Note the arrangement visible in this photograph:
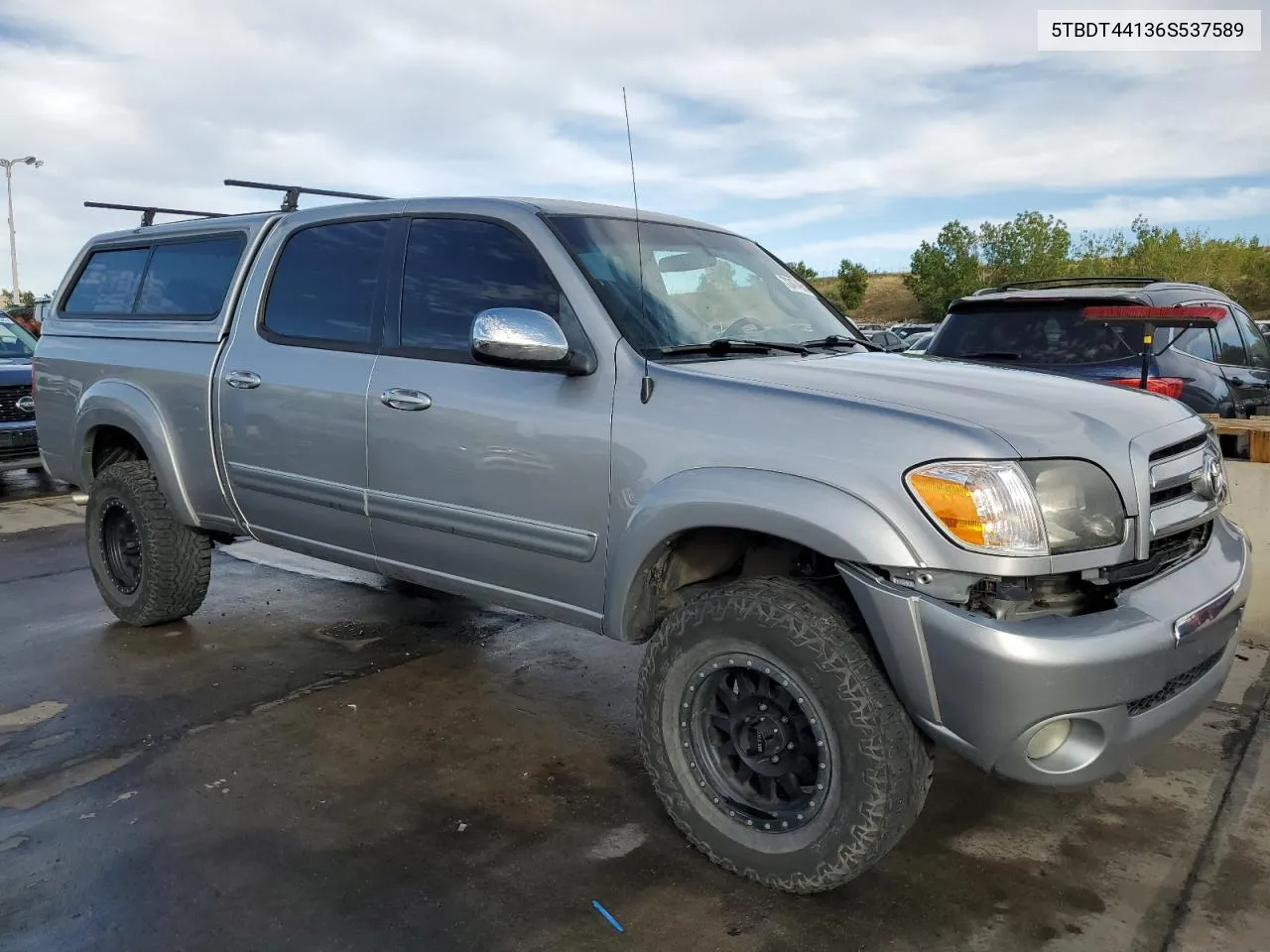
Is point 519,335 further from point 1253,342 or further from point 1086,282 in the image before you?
point 1253,342

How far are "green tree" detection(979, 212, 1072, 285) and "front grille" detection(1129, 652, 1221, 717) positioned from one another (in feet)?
216

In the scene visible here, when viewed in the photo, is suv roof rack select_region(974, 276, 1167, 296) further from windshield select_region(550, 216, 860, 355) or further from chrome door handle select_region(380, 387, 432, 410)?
chrome door handle select_region(380, 387, 432, 410)

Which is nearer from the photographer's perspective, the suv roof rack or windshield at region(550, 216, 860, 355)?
windshield at region(550, 216, 860, 355)

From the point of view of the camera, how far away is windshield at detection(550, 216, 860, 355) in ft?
10.6

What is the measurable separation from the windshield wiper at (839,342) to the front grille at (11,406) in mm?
8336

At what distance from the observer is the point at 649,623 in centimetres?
318

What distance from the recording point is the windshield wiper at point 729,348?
315cm

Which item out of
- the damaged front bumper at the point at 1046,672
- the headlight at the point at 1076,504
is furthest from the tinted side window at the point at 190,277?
the headlight at the point at 1076,504

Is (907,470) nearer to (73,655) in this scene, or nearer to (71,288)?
(73,655)

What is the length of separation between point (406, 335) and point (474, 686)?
1601 millimetres

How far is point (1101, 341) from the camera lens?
546cm

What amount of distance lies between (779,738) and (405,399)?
1.74 metres

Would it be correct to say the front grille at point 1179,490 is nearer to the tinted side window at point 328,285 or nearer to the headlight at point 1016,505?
the headlight at point 1016,505

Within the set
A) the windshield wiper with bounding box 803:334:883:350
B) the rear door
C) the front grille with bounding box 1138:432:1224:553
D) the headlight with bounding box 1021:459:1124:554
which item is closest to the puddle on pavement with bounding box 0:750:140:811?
the rear door
